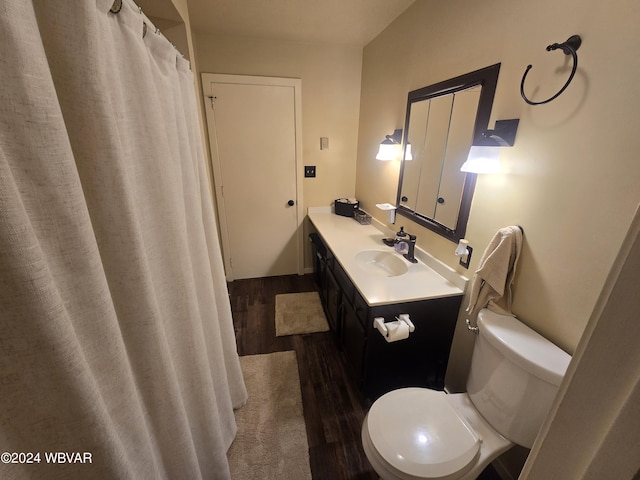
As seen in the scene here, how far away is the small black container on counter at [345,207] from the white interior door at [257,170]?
43cm

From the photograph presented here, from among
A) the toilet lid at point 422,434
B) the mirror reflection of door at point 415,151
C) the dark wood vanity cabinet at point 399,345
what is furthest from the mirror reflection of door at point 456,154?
the toilet lid at point 422,434

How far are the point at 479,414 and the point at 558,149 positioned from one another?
3.63 ft

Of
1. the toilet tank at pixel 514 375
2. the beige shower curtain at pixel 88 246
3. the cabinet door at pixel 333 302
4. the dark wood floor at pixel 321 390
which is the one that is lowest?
the dark wood floor at pixel 321 390

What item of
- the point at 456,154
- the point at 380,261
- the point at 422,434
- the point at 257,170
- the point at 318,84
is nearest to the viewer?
the point at 422,434

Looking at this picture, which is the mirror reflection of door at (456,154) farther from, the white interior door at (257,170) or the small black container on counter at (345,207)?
the white interior door at (257,170)

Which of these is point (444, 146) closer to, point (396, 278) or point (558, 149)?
point (558, 149)

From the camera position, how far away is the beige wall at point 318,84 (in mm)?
2312

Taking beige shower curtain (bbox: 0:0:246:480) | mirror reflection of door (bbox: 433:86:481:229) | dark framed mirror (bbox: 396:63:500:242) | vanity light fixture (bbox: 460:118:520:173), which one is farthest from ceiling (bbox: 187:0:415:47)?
beige shower curtain (bbox: 0:0:246:480)

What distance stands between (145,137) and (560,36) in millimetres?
1401

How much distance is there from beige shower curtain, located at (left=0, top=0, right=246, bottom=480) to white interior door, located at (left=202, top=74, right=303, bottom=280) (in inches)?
67.7

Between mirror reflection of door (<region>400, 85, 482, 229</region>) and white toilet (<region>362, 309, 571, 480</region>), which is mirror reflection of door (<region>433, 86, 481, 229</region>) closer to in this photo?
mirror reflection of door (<region>400, 85, 482, 229</region>)

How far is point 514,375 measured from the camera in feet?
3.10

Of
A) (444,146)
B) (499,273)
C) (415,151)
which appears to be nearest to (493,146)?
(444,146)

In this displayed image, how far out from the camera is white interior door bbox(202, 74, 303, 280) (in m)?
2.43
